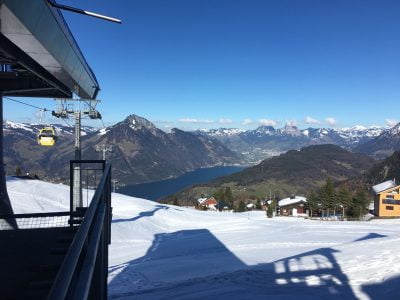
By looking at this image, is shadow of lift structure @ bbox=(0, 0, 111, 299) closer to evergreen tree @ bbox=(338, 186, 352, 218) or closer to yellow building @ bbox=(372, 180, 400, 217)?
evergreen tree @ bbox=(338, 186, 352, 218)

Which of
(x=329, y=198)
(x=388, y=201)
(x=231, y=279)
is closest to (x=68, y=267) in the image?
(x=231, y=279)

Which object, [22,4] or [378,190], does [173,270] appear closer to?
[22,4]

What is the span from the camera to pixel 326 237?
60.9ft

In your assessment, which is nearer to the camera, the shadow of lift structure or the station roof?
the shadow of lift structure

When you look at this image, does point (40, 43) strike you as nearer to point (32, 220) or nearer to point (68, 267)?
point (68, 267)

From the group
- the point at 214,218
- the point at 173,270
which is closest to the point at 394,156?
the point at 214,218

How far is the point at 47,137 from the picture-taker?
682 inches

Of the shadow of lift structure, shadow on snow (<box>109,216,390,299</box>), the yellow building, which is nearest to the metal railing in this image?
the shadow of lift structure

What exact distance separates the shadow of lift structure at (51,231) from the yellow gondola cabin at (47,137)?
10093mm

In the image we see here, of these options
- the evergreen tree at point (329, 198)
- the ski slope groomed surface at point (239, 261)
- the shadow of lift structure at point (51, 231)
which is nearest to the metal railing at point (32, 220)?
the shadow of lift structure at point (51, 231)

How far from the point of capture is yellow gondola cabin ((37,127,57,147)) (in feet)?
56.1

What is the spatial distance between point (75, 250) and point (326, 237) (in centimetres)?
1828

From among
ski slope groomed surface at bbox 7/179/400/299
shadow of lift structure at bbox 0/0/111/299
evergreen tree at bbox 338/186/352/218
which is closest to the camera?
shadow of lift structure at bbox 0/0/111/299

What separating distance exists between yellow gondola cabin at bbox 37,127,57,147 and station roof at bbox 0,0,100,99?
9.90 metres
